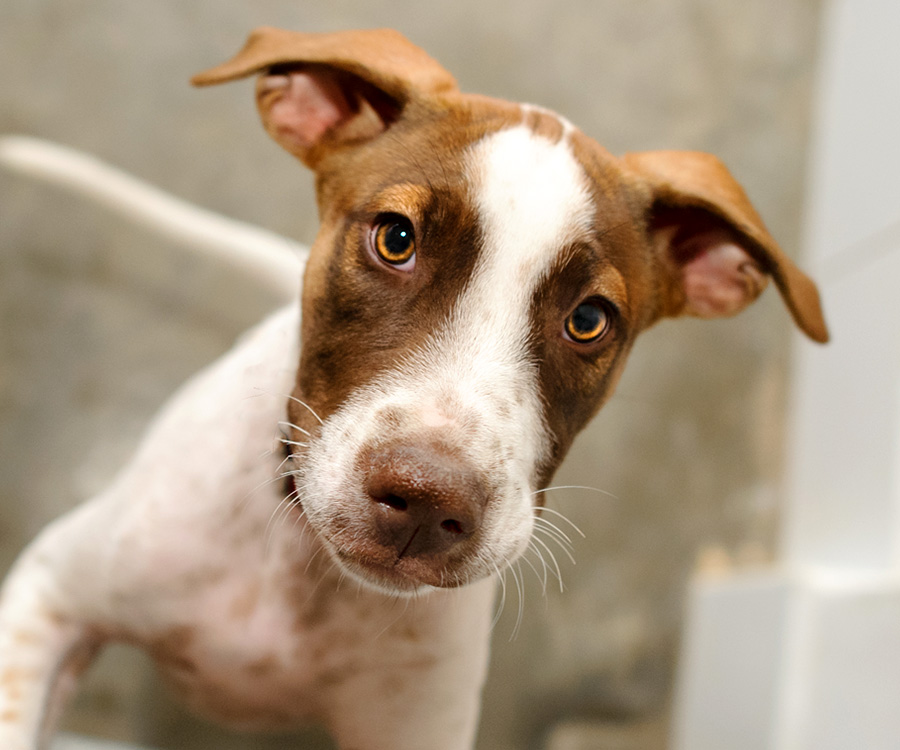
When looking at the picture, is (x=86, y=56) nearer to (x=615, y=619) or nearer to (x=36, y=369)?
(x=36, y=369)

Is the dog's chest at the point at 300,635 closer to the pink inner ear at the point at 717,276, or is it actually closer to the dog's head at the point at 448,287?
the dog's head at the point at 448,287

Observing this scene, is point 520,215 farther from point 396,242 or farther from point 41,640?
point 41,640

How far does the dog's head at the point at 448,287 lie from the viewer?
1491mm

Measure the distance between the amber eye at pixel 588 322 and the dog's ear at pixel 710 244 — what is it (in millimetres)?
325

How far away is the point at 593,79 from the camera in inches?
167

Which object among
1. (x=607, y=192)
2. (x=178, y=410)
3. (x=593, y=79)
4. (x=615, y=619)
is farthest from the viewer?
(x=593, y=79)

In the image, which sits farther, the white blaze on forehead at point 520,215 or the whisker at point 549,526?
the whisker at point 549,526

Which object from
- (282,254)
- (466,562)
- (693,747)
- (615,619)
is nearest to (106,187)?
(282,254)

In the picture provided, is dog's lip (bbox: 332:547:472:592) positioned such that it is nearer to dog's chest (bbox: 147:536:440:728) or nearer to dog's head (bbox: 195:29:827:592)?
dog's head (bbox: 195:29:827:592)

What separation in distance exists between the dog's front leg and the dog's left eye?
1.11 meters

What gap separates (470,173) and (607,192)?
32 centimetres

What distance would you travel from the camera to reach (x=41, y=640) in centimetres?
213

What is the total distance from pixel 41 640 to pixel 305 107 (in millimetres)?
1402

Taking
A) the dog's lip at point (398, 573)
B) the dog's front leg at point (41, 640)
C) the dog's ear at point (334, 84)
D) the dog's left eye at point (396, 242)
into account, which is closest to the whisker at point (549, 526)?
the dog's lip at point (398, 573)
